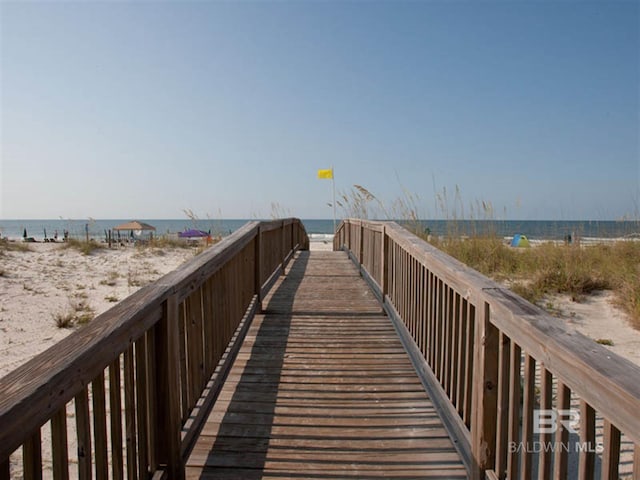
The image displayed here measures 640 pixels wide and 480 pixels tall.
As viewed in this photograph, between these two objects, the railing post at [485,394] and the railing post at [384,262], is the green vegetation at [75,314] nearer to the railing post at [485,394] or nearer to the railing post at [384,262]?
the railing post at [384,262]

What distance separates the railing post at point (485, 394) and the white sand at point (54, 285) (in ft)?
14.1

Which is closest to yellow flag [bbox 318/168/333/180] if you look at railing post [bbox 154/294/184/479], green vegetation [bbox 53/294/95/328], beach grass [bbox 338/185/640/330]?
beach grass [bbox 338/185/640/330]

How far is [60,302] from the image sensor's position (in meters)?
6.70

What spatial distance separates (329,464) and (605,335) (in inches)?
163

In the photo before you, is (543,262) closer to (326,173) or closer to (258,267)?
(258,267)

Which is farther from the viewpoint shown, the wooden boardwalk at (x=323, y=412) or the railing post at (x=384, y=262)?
the railing post at (x=384, y=262)

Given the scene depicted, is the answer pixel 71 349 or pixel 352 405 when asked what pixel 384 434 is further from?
pixel 71 349

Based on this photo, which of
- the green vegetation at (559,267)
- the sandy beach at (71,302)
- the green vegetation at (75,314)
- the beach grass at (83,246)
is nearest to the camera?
the sandy beach at (71,302)

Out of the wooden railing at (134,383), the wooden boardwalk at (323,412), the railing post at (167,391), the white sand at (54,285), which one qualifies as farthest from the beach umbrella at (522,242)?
the railing post at (167,391)

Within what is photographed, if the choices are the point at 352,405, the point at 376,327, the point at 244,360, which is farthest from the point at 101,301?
the point at 352,405

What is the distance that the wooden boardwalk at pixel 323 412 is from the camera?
2.10 metres

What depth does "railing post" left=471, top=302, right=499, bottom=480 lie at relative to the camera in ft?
5.73

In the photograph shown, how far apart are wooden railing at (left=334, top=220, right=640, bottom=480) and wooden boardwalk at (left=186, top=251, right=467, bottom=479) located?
193 millimetres

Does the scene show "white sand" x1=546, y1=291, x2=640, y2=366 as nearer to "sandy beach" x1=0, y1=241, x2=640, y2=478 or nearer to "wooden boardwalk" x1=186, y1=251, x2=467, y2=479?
"sandy beach" x1=0, y1=241, x2=640, y2=478
